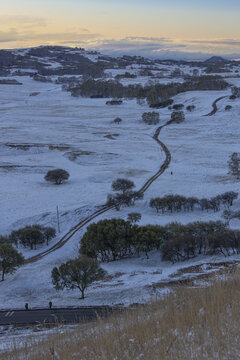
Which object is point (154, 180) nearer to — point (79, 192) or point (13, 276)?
point (79, 192)

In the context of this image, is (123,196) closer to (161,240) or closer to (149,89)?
(161,240)

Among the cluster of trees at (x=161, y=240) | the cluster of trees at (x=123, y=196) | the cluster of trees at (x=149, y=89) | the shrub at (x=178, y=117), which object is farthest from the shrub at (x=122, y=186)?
the cluster of trees at (x=149, y=89)

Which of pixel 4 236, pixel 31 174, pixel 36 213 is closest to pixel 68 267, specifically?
pixel 4 236

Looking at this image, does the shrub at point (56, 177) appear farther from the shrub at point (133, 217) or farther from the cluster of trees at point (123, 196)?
the shrub at point (133, 217)

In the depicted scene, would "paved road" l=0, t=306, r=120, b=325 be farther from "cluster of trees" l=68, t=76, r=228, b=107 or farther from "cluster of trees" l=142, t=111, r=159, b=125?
"cluster of trees" l=68, t=76, r=228, b=107

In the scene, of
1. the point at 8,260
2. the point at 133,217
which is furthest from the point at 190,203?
the point at 8,260
